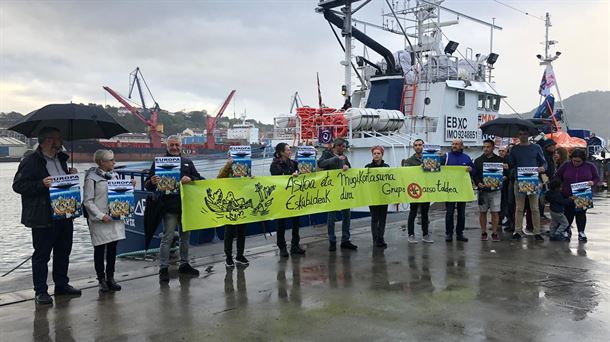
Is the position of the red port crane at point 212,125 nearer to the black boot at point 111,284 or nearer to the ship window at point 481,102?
the ship window at point 481,102

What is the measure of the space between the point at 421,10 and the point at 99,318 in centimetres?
1776

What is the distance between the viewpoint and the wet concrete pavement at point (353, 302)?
430 centimetres

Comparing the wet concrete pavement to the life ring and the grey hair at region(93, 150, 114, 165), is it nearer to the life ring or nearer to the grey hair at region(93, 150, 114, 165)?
the grey hair at region(93, 150, 114, 165)

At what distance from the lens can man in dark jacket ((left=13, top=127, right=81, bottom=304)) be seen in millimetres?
5094

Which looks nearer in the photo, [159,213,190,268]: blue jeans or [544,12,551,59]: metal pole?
[159,213,190,268]: blue jeans

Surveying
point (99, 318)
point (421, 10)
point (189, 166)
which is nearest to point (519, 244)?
point (189, 166)

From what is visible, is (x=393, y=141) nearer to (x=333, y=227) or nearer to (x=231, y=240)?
(x=333, y=227)

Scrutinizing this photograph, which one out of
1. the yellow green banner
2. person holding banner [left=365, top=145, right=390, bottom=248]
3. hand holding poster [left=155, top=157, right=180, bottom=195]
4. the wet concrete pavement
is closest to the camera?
the wet concrete pavement

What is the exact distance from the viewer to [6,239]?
16406 mm

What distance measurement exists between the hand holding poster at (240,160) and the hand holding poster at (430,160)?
3375mm

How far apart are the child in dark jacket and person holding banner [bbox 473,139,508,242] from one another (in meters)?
0.92

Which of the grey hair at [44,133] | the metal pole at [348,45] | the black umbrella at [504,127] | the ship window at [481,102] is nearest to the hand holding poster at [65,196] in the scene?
the grey hair at [44,133]

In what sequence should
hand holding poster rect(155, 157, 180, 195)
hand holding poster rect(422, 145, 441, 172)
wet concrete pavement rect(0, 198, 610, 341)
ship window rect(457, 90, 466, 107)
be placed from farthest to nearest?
ship window rect(457, 90, 466, 107)
hand holding poster rect(422, 145, 441, 172)
hand holding poster rect(155, 157, 180, 195)
wet concrete pavement rect(0, 198, 610, 341)

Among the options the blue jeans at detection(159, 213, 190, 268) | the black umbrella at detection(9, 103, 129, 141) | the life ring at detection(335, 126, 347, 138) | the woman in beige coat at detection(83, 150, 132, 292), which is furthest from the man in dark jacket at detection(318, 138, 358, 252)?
the life ring at detection(335, 126, 347, 138)
